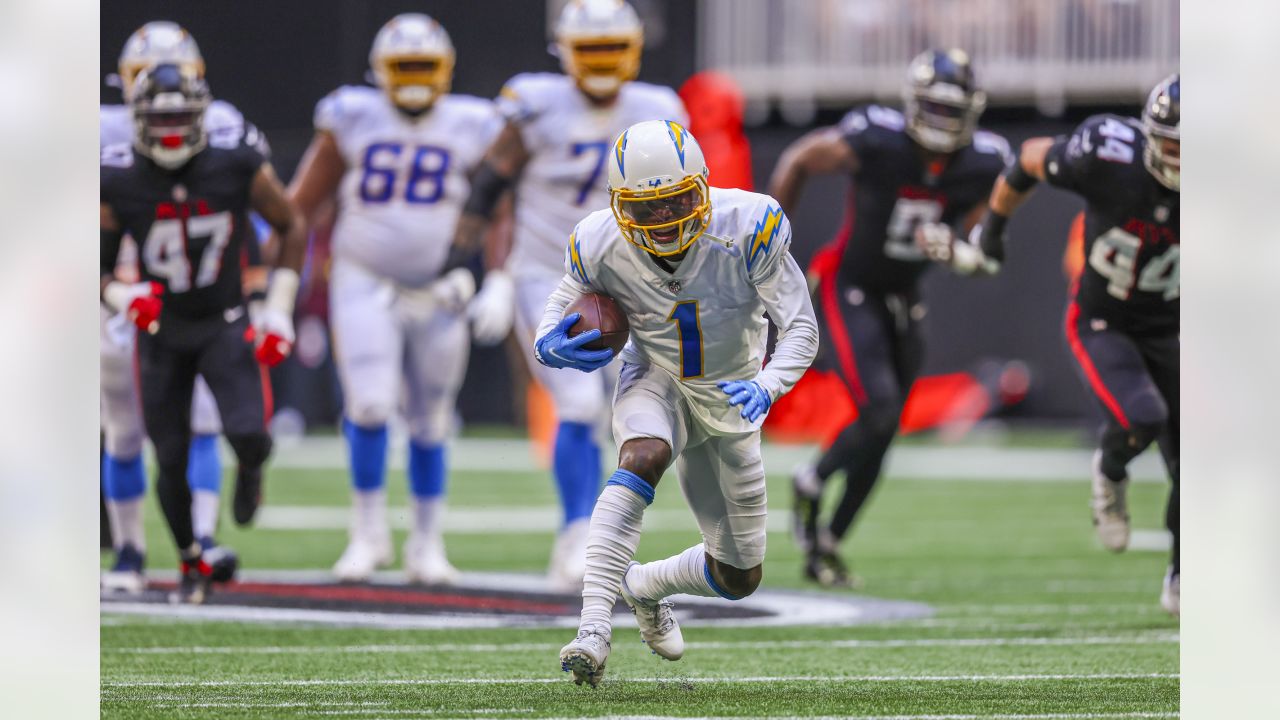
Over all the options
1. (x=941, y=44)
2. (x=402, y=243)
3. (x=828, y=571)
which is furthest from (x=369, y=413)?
(x=941, y=44)

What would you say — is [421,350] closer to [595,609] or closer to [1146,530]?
[595,609]

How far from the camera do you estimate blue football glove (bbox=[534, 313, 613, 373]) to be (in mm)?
4516

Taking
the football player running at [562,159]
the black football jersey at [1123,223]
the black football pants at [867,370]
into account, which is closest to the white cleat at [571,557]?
the football player running at [562,159]

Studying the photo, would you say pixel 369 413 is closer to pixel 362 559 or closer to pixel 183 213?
pixel 362 559

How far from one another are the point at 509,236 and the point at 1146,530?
360 centimetres

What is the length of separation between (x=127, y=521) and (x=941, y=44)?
37.3 feet

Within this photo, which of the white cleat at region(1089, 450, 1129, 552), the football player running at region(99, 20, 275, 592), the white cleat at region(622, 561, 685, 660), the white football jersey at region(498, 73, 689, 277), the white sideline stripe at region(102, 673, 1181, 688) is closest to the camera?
the white sideline stripe at region(102, 673, 1181, 688)

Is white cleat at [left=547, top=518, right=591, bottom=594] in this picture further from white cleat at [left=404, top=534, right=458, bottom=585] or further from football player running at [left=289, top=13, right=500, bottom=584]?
football player running at [left=289, top=13, right=500, bottom=584]

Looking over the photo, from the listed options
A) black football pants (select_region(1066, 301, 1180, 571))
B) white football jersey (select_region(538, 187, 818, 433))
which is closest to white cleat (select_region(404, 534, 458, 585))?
black football pants (select_region(1066, 301, 1180, 571))

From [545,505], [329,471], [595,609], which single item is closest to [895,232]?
[595,609]

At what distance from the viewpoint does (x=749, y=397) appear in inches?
171

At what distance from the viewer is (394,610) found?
6.41 m

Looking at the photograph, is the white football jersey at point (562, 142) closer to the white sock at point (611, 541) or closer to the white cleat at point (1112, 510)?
the white cleat at point (1112, 510)

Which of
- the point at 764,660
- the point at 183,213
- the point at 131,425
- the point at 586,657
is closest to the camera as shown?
the point at 586,657
